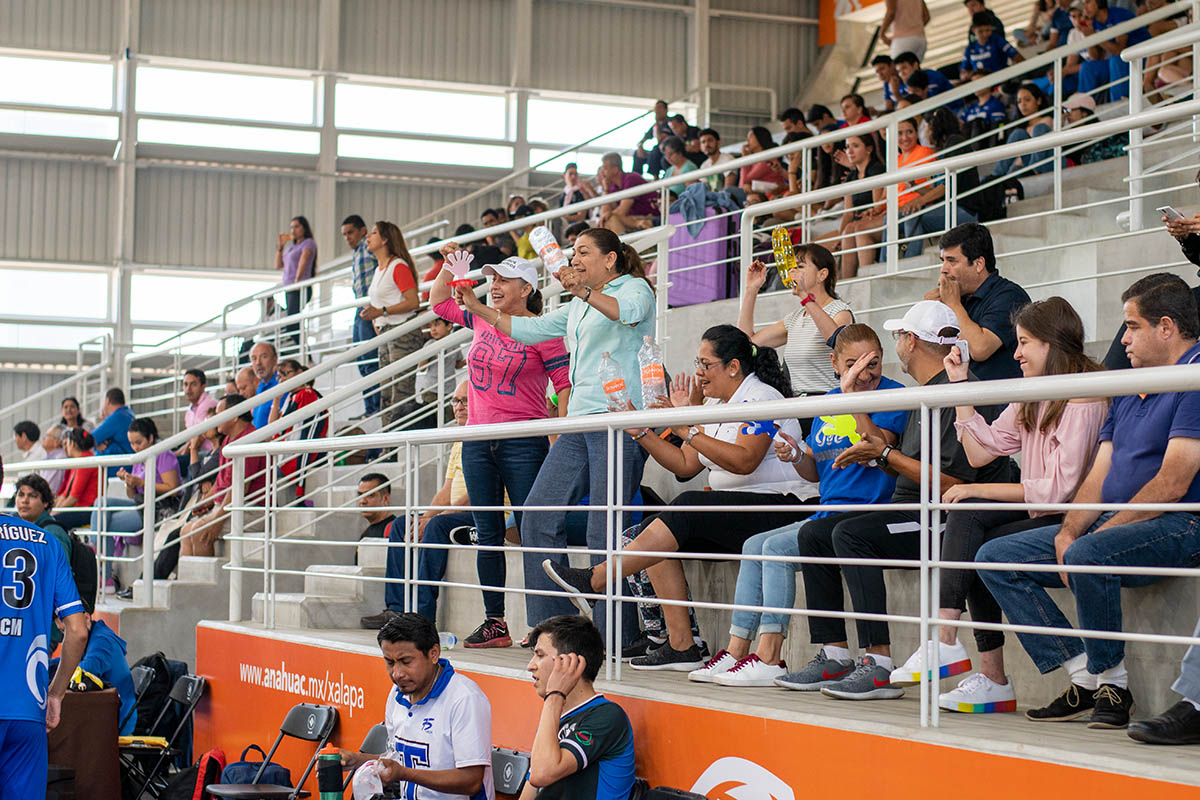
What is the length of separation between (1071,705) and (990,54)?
9.52m

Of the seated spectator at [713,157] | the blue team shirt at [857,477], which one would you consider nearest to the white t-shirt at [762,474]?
the blue team shirt at [857,477]

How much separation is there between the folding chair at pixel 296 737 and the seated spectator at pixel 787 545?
81.5 inches

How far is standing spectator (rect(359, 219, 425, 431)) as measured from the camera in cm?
929

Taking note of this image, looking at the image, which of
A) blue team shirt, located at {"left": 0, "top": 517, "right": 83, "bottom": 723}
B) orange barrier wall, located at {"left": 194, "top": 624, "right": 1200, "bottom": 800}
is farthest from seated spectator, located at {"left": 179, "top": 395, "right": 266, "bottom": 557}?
blue team shirt, located at {"left": 0, "top": 517, "right": 83, "bottom": 723}

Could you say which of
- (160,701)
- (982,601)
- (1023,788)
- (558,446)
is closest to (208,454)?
(160,701)

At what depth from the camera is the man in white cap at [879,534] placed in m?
4.24

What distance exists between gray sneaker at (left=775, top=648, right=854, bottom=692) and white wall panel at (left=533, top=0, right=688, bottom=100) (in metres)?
15.8

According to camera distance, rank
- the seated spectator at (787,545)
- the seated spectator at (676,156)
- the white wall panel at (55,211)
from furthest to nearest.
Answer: the white wall panel at (55,211), the seated spectator at (676,156), the seated spectator at (787,545)

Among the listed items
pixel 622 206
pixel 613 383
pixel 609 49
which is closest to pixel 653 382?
pixel 613 383

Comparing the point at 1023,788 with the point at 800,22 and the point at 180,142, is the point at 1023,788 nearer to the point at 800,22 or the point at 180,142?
the point at 180,142

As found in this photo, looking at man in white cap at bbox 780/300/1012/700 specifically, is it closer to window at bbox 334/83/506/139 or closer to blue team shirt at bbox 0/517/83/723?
blue team shirt at bbox 0/517/83/723

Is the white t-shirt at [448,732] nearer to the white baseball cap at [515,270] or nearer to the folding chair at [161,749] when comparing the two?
the white baseball cap at [515,270]

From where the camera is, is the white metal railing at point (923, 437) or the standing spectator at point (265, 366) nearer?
the white metal railing at point (923, 437)

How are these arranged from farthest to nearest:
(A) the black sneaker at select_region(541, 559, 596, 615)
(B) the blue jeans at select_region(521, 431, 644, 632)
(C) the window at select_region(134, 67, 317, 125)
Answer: (C) the window at select_region(134, 67, 317, 125) → (B) the blue jeans at select_region(521, 431, 644, 632) → (A) the black sneaker at select_region(541, 559, 596, 615)
